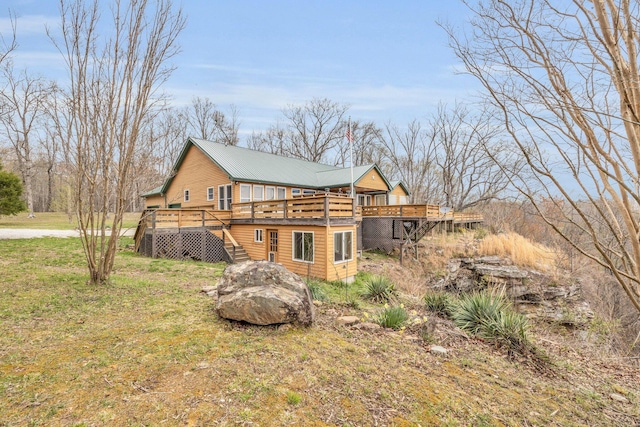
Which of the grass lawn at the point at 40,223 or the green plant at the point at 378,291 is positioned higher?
the grass lawn at the point at 40,223

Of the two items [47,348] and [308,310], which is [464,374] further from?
[47,348]

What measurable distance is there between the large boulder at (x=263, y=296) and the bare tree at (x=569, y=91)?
373cm

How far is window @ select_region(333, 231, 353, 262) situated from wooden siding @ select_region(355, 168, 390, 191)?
381 inches

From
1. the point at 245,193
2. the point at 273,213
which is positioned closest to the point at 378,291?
the point at 273,213

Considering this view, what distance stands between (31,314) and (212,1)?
9.06 meters

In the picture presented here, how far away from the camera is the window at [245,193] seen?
16.6 m

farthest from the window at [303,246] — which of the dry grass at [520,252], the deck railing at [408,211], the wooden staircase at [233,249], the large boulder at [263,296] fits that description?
the dry grass at [520,252]

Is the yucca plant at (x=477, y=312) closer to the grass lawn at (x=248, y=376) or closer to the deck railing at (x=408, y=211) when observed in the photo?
the grass lawn at (x=248, y=376)

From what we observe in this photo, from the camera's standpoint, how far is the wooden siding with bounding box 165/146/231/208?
57.8 ft

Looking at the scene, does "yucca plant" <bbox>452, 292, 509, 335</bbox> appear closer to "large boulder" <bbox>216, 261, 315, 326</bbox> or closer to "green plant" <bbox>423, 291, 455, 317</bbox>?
"green plant" <bbox>423, 291, 455, 317</bbox>

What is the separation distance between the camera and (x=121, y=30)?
603 cm

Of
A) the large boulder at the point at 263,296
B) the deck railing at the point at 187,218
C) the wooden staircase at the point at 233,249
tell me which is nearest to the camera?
the large boulder at the point at 263,296

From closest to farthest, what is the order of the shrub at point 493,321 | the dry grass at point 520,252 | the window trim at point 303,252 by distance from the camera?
the shrub at point 493,321 → the window trim at point 303,252 → the dry grass at point 520,252

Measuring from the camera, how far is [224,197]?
17.2 m
